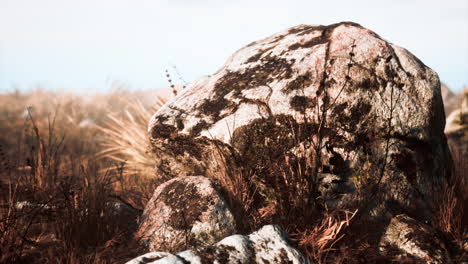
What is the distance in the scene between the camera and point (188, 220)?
2.77 m

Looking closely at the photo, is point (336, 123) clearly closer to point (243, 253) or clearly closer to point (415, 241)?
point (415, 241)

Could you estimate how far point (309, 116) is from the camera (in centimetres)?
300

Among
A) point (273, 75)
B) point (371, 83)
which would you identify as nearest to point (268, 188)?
point (273, 75)

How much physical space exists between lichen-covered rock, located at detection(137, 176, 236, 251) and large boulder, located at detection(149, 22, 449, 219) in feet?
1.07

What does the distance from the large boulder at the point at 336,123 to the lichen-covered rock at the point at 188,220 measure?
327 mm

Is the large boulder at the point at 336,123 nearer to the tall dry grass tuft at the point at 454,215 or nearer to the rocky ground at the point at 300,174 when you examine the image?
the rocky ground at the point at 300,174

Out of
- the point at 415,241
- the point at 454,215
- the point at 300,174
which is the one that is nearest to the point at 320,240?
the point at 300,174

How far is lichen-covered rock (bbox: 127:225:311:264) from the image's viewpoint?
2.02 meters

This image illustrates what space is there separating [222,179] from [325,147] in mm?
852

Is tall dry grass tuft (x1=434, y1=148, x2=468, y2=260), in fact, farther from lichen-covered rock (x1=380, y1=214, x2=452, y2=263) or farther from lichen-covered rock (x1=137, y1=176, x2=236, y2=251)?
lichen-covered rock (x1=137, y1=176, x2=236, y2=251)

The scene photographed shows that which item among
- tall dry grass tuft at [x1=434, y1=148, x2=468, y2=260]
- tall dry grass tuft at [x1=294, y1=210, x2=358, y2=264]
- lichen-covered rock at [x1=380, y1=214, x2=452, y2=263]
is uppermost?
tall dry grass tuft at [x1=294, y1=210, x2=358, y2=264]

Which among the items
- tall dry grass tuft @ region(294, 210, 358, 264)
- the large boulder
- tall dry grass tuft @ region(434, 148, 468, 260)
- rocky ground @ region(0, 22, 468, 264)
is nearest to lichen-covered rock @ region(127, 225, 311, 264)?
rocky ground @ region(0, 22, 468, 264)

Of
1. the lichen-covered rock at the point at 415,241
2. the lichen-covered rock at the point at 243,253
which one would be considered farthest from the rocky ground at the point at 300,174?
the lichen-covered rock at the point at 243,253

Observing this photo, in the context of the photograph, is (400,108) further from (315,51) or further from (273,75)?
(273,75)
